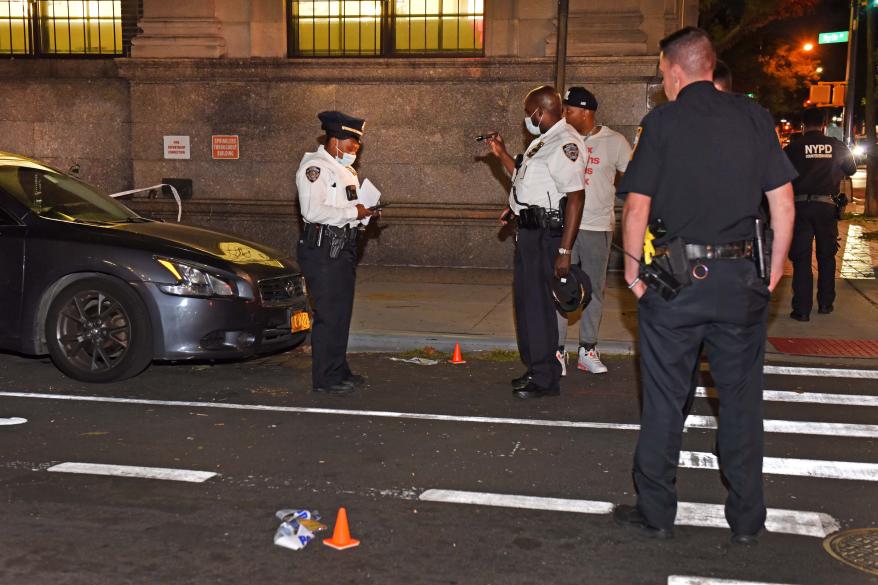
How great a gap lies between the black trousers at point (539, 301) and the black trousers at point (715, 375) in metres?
2.68

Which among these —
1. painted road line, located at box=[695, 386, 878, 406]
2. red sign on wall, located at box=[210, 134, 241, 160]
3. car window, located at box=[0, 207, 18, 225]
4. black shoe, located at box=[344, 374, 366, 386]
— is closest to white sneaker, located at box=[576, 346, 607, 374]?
painted road line, located at box=[695, 386, 878, 406]

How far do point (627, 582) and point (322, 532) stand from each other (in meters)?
1.32

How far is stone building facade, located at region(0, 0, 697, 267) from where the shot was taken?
44.6 feet

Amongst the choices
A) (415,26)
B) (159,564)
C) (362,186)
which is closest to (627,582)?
(159,564)

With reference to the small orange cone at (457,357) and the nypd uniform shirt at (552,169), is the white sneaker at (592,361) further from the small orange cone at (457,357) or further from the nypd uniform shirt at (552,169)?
the nypd uniform shirt at (552,169)

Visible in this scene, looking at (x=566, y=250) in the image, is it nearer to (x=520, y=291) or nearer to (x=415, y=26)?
(x=520, y=291)

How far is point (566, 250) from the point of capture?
7203mm

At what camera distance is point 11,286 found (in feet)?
25.9

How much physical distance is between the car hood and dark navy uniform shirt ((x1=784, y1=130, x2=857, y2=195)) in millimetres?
5009

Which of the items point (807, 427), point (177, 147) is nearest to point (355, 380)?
point (807, 427)

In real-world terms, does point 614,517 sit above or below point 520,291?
below

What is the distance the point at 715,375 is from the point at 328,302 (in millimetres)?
3458

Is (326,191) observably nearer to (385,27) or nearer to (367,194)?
(367,194)

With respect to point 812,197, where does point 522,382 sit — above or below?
below
